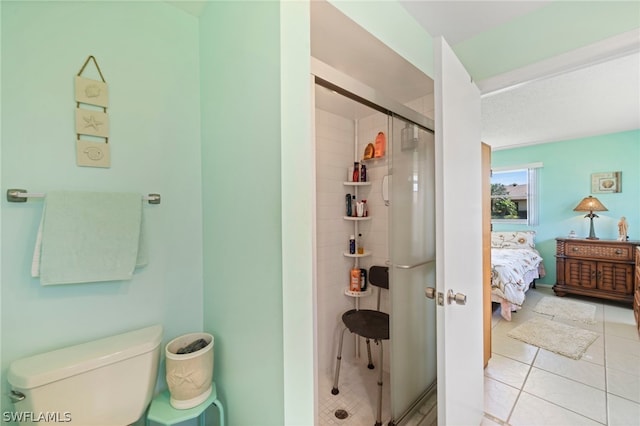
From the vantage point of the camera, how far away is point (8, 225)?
2.91 ft

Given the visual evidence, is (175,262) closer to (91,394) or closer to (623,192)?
(91,394)

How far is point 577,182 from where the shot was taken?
13.2 feet

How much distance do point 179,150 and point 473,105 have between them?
162cm

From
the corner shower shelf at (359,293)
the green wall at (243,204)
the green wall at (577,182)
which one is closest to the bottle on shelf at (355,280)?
the corner shower shelf at (359,293)

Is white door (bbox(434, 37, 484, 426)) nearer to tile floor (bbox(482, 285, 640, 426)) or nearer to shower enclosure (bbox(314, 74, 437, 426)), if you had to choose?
shower enclosure (bbox(314, 74, 437, 426))

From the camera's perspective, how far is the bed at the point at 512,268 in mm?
3062

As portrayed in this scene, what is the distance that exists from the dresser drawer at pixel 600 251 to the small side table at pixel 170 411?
5.00 metres

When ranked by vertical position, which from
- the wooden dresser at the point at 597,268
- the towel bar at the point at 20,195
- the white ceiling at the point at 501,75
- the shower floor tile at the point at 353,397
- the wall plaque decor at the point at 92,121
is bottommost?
the shower floor tile at the point at 353,397

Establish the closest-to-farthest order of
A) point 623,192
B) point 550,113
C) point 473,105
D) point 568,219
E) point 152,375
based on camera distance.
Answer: point 152,375, point 473,105, point 550,113, point 623,192, point 568,219

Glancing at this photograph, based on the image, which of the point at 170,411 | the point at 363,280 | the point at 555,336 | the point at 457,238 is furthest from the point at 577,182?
the point at 170,411

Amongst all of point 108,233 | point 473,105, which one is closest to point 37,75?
point 108,233

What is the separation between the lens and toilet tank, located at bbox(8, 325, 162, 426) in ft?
2.61

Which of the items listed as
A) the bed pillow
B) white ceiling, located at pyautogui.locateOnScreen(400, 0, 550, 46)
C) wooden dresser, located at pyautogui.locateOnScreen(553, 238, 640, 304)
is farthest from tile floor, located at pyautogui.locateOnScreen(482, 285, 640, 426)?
white ceiling, located at pyautogui.locateOnScreen(400, 0, 550, 46)

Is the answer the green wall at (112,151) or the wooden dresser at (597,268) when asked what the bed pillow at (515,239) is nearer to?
the wooden dresser at (597,268)
